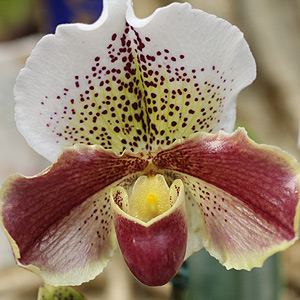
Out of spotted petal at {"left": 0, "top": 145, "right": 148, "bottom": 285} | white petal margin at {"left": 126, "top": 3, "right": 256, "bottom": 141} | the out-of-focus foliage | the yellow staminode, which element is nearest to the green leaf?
spotted petal at {"left": 0, "top": 145, "right": 148, "bottom": 285}

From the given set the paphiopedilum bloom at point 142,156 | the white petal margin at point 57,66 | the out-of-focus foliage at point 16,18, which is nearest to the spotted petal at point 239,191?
the paphiopedilum bloom at point 142,156

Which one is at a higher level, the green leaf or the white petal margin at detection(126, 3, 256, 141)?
the white petal margin at detection(126, 3, 256, 141)

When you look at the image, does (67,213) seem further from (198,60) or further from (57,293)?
(198,60)

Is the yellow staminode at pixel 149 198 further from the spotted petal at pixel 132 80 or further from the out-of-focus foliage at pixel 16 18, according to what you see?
the out-of-focus foliage at pixel 16 18

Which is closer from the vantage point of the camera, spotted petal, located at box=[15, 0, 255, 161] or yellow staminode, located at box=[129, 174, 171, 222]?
spotted petal, located at box=[15, 0, 255, 161]

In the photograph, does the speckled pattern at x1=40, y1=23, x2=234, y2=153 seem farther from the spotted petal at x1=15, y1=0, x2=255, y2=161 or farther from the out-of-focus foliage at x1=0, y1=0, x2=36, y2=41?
the out-of-focus foliage at x1=0, y1=0, x2=36, y2=41

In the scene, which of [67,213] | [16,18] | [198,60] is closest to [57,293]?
[67,213]

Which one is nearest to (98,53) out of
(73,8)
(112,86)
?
(112,86)
